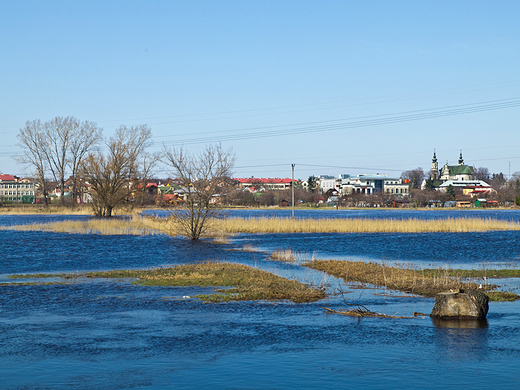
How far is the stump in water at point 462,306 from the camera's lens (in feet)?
50.7

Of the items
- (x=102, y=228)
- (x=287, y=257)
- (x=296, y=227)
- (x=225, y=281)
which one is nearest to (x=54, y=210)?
(x=102, y=228)

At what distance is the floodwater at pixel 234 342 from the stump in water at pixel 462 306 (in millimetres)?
517

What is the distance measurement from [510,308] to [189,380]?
35.7 ft

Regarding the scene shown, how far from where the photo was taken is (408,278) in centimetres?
2236

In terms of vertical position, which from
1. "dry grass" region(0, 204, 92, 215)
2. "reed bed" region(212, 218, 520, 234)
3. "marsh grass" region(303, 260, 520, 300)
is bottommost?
"marsh grass" region(303, 260, 520, 300)

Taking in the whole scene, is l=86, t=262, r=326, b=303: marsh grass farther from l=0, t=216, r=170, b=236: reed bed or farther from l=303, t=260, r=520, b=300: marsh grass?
l=0, t=216, r=170, b=236: reed bed

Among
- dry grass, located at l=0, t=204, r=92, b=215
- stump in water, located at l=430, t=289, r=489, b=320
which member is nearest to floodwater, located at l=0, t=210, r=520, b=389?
stump in water, located at l=430, t=289, r=489, b=320

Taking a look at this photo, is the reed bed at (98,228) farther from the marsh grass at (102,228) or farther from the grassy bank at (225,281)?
the grassy bank at (225,281)

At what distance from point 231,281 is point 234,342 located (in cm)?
824

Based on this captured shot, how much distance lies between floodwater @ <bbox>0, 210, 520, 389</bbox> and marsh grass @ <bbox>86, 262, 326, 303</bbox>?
0.79 metres

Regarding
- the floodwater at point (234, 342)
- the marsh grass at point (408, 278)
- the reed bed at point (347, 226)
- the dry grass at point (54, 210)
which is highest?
the dry grass at point (54, 210)

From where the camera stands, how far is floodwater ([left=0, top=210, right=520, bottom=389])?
10922 mm

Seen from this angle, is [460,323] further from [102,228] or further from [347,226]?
[102,228]

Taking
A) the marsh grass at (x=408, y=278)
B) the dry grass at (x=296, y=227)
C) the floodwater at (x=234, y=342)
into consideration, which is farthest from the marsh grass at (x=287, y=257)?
the dry grass at (x=296, y=227)
